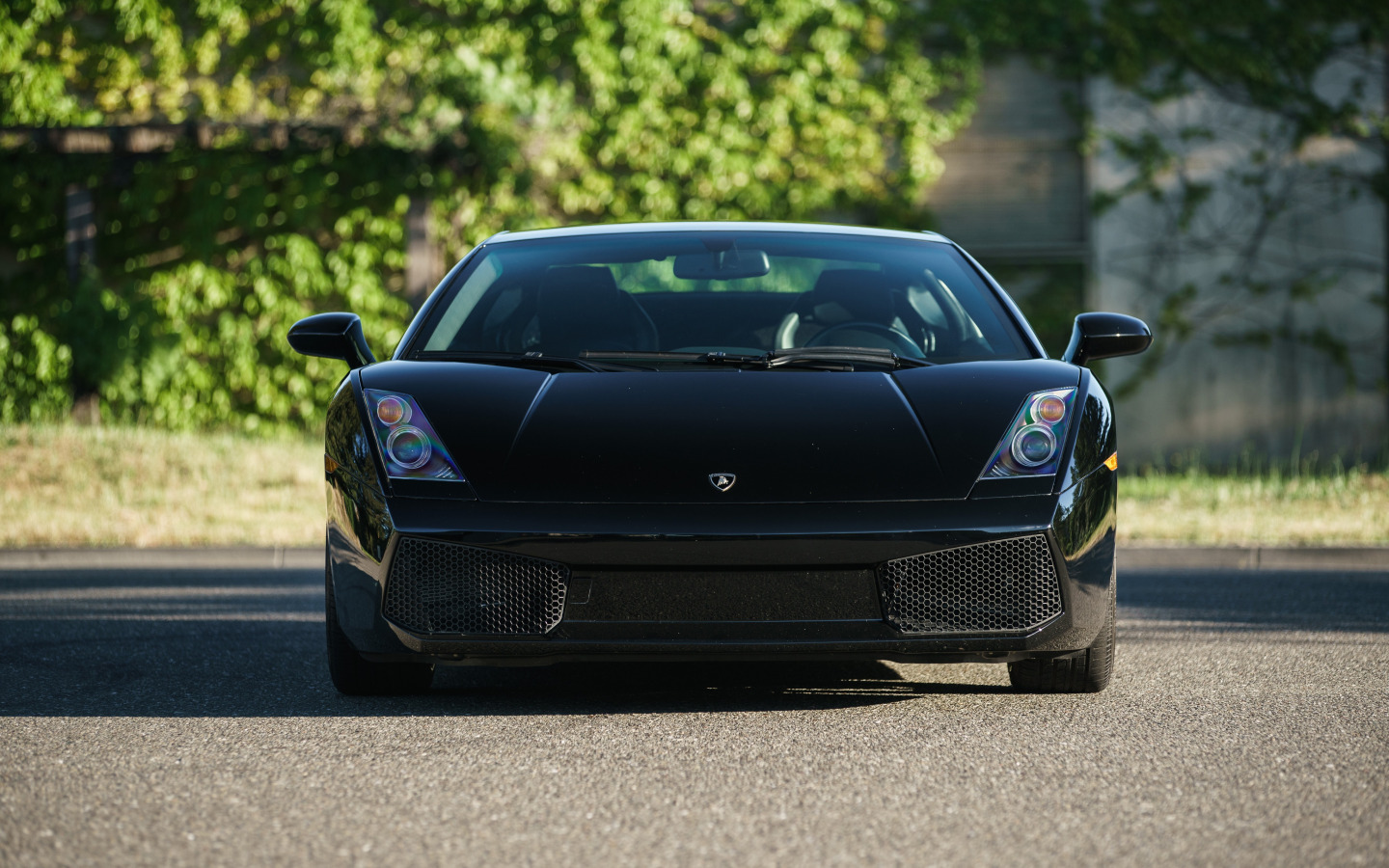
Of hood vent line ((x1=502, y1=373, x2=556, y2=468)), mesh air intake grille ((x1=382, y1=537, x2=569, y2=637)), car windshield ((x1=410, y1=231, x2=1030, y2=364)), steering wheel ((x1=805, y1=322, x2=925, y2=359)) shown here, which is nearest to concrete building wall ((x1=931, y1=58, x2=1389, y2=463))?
car windshield ((x1=410, y1=231, x2=1030, y2=364))

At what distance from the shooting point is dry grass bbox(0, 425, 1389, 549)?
8789 mm

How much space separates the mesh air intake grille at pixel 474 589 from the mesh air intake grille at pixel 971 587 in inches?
31.3

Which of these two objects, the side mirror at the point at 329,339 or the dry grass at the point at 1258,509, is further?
the dry grass at the point at 1258,509

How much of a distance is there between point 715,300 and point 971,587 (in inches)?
61.5

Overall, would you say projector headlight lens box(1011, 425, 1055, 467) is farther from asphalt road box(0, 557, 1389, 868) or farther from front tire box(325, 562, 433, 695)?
front tire box(325, 562, 433, 695)

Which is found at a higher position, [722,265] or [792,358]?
[722,265]

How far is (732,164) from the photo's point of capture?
1472cm

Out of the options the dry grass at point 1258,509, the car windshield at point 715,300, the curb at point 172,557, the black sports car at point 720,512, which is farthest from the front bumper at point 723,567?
the dry grass at point 1258,509

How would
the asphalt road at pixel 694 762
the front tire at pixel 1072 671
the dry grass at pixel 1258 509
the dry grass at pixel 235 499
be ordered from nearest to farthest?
the asphalt road at pixel 694 762, the front tire at pixel 1072 671, the dry grass at pixel 1258 509, the dry grass at pixel 235 499

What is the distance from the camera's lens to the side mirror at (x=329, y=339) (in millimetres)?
4559

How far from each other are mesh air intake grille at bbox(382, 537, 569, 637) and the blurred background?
416 inches

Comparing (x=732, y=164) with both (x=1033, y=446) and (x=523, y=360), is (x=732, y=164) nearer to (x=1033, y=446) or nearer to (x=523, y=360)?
(x=523, y=360)

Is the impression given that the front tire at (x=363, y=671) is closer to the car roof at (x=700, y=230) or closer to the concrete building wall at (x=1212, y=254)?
the car roof at (x=700, y=230)

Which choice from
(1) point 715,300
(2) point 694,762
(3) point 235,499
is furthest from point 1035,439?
(3) point 235,499
